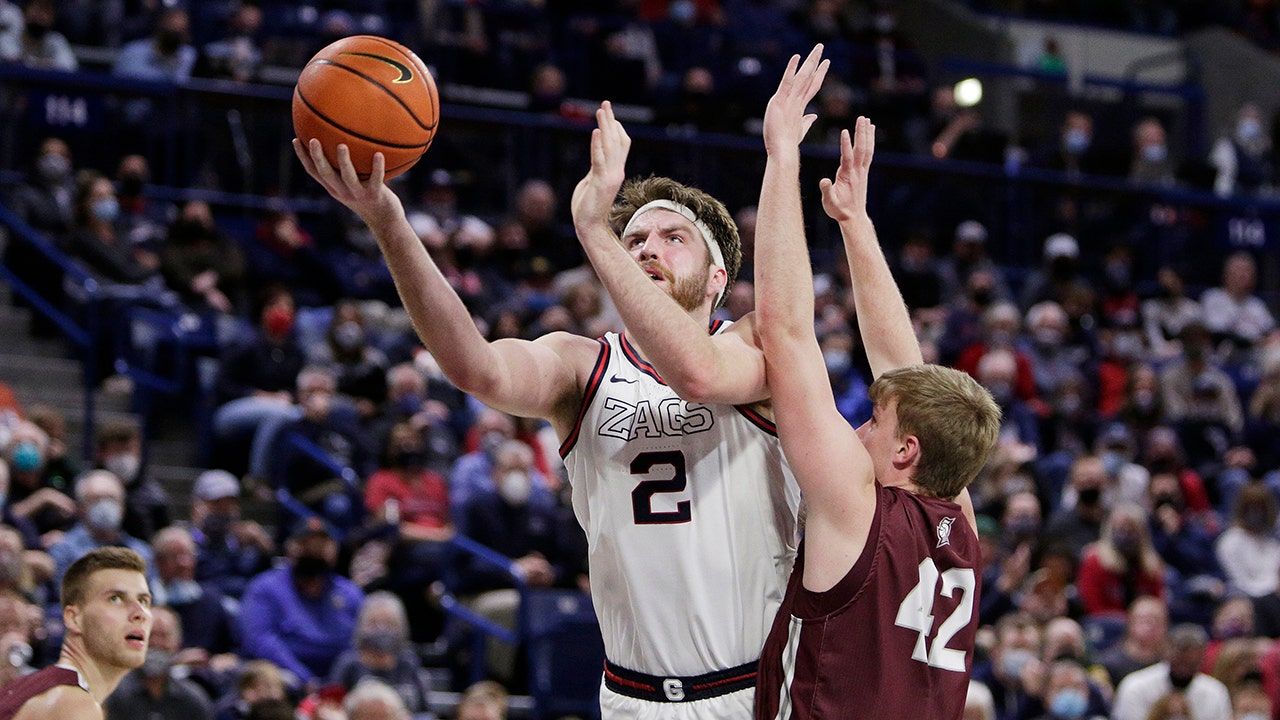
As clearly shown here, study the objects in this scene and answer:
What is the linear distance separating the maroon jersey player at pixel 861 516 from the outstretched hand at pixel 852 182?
331 mm

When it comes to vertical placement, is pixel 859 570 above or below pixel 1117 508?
above

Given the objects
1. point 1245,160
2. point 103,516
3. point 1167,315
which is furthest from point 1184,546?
point 1245,160

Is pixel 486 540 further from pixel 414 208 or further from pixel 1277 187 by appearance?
pixel 1277 187

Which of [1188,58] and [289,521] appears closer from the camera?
[289,521]

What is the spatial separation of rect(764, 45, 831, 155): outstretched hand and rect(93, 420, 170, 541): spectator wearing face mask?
22.0 feet

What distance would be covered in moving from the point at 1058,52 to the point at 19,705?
1914cm

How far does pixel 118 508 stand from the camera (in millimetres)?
9781

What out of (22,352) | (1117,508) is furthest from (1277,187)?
(22,352)

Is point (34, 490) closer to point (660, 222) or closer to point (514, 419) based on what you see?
point (514, 419)

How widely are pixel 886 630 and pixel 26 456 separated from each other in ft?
23.5

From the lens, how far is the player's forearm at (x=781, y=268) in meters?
4.33

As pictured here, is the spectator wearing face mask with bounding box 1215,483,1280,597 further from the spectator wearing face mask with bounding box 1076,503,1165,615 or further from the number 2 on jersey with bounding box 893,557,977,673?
the number 2 on jersey with bounding box 893,557,977,673

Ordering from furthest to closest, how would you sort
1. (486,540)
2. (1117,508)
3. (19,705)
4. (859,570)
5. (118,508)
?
1. (1117,508)
2. (486,540)
3. (118,508)
4. (19,705)
5. (859,570)

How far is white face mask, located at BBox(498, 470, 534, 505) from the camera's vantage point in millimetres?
11172
